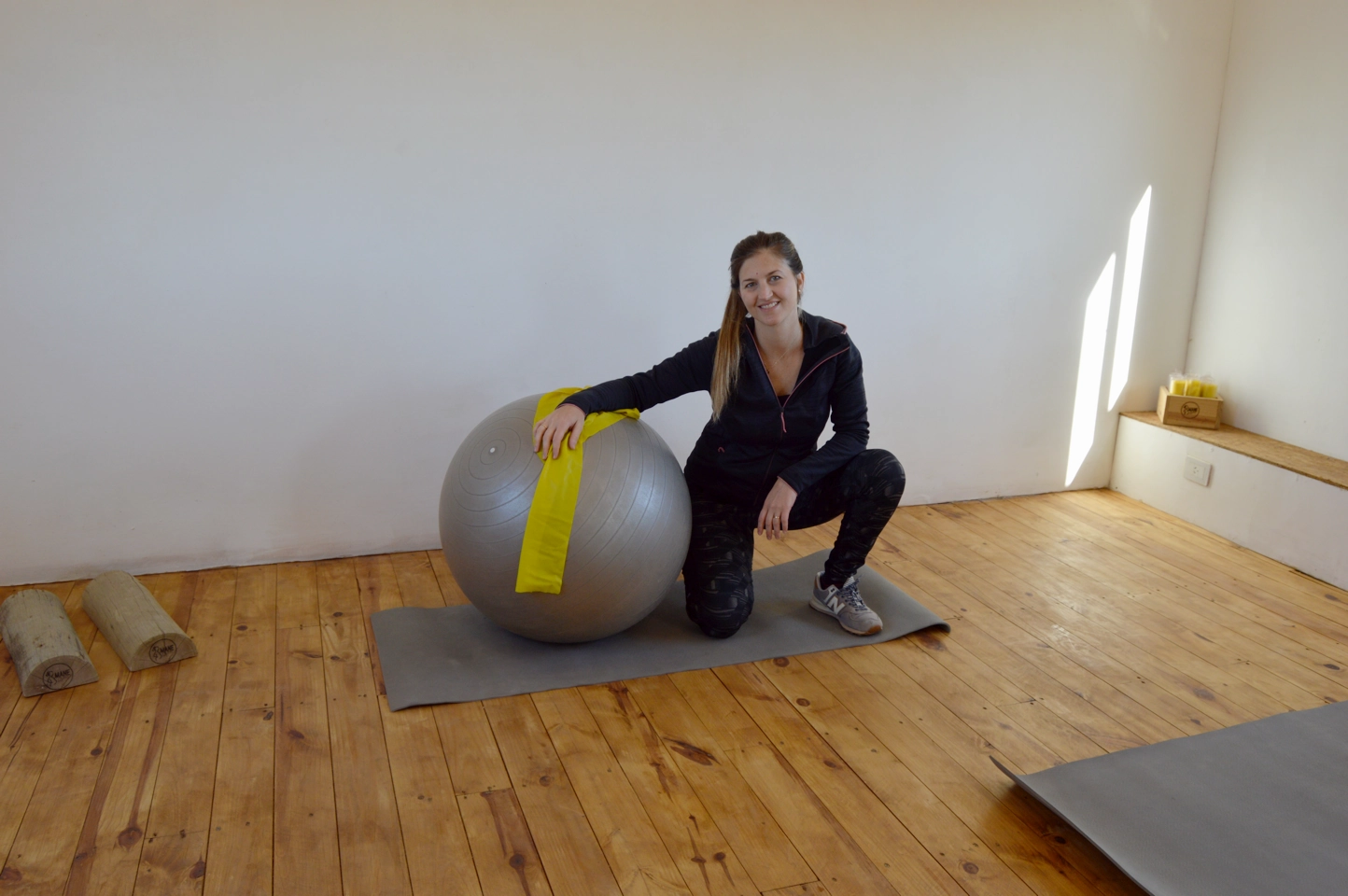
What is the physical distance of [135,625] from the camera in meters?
2.41

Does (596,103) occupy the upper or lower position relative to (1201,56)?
lower

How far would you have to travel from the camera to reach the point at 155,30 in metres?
2.62

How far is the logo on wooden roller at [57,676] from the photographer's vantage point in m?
2.23

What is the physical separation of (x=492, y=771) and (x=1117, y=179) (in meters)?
3.18

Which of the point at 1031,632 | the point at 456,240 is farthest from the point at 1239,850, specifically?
the point at 456,240

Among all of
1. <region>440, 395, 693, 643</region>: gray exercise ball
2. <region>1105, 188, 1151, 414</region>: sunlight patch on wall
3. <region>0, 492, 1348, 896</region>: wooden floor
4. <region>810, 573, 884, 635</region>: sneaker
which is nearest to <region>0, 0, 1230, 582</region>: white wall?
<region>1105, 188, 1151, 414</region>: sunlight patch on wall

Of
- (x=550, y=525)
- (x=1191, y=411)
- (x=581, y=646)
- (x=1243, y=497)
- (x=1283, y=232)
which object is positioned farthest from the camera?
(x=1191, y=411)

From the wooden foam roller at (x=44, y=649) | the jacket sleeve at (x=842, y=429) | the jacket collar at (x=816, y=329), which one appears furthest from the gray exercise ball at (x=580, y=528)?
the wooden foam roller at (x=44, y=649)

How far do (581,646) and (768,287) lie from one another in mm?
1033

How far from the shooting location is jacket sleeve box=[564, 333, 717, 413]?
2.51 m

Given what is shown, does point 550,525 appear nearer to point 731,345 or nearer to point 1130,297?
point 731,345

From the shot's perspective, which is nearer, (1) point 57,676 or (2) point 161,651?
(1) point 57,676

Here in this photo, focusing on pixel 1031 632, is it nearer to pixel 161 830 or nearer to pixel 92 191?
pixel 161 830

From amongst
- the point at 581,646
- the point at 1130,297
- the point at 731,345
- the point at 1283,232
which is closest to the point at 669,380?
the point at 731,345
